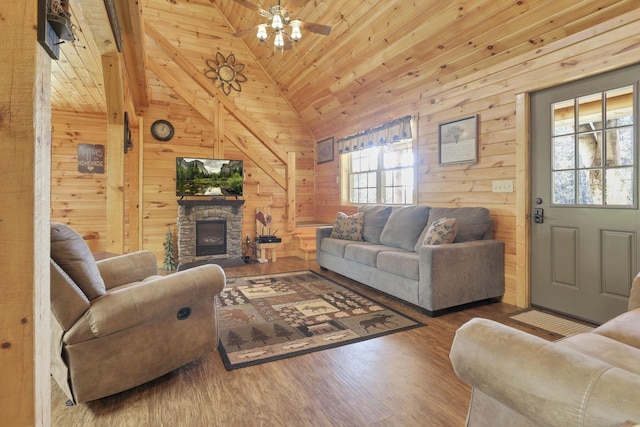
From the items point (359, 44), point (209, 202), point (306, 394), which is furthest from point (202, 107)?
point (306, 394)

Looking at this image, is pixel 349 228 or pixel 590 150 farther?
pixel 349 228

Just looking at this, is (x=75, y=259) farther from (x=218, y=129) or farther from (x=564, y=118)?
(x=218, y=129)

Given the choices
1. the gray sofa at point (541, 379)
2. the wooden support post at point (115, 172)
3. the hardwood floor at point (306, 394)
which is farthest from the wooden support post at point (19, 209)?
the wooden support post at point (115, 172)

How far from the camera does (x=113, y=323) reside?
66.1 inches

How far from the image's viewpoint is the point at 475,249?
322 centimetres

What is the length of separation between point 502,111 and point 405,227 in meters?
1.57

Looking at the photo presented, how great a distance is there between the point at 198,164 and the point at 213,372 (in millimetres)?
4107

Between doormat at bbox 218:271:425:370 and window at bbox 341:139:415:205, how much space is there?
1.85 m

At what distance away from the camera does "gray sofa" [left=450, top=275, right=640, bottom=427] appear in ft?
2.50

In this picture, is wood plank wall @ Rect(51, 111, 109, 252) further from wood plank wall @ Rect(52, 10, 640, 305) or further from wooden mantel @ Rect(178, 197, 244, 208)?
wooden mantel @ Rect(178, 197, 244, 208)

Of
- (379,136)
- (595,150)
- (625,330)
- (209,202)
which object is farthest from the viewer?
(209,202)

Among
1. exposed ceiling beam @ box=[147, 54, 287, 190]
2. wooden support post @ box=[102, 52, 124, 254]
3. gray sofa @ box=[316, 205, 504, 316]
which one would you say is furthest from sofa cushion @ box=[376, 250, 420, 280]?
exposed ceiling beam @ box=[147, 54, 287, 190]

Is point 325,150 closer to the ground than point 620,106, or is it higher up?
higher up

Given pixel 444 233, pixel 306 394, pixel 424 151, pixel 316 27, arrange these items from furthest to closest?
pixel 424 151 < pixel 316 27 < pixel 444 233 < pixel 306 394
